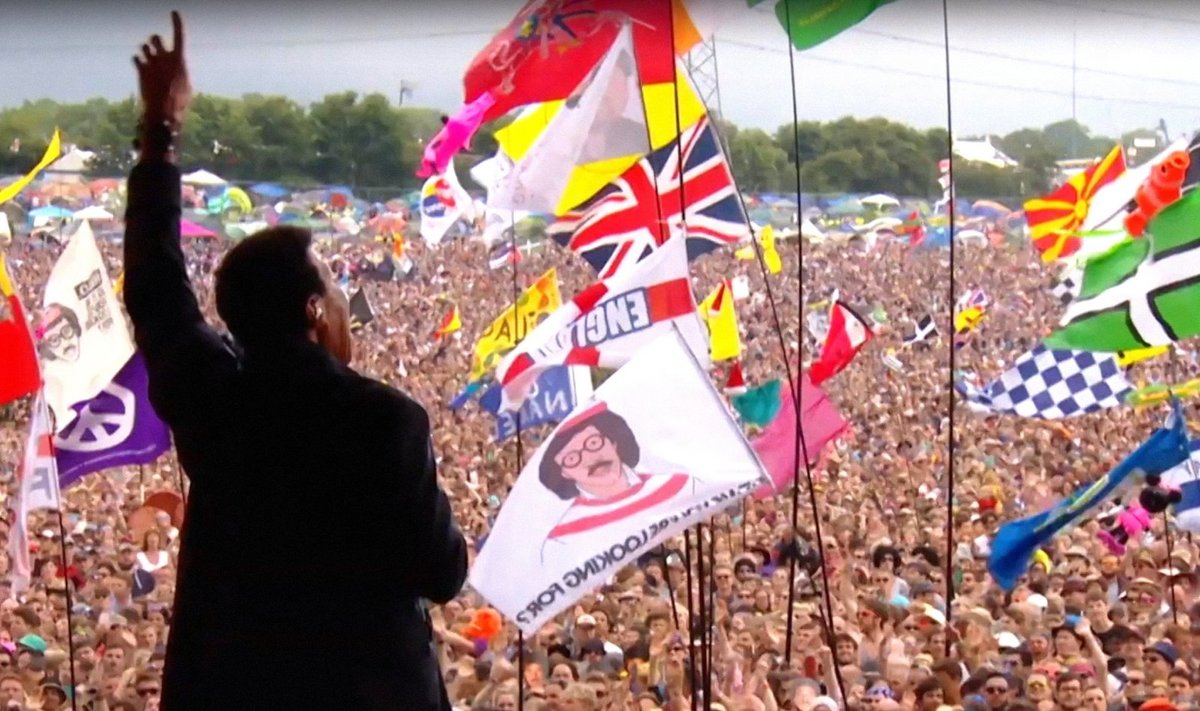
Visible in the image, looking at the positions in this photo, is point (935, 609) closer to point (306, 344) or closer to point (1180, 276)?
point (1180, 276)

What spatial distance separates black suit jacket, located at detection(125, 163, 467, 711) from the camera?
179 cm

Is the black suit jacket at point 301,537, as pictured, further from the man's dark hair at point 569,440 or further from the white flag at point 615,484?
the man's dark hair at point 569,440

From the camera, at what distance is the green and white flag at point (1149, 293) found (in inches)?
286

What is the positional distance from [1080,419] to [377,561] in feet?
54.6


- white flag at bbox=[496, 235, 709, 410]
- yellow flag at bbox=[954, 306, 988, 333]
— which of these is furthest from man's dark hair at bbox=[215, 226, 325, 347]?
yellow flag at bbox=[954, 306, 988, 333]

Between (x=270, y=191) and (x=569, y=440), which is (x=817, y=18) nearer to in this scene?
(x=569, y=440)

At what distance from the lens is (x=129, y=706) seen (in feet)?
20.2

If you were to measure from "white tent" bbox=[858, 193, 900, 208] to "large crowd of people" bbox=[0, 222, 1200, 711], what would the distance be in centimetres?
4613

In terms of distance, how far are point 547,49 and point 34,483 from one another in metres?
2.68

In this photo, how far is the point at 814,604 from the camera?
839 centimetres

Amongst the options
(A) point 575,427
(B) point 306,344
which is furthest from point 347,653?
(A) point 575,427

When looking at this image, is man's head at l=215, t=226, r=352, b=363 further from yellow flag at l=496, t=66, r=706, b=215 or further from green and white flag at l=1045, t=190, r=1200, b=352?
yellow flag at l=496, t=66, r=706, b=215

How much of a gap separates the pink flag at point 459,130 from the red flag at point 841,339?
2.25 meters

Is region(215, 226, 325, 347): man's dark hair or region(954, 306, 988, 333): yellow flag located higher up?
region(215, 226, 325, 347): man's dark hair
